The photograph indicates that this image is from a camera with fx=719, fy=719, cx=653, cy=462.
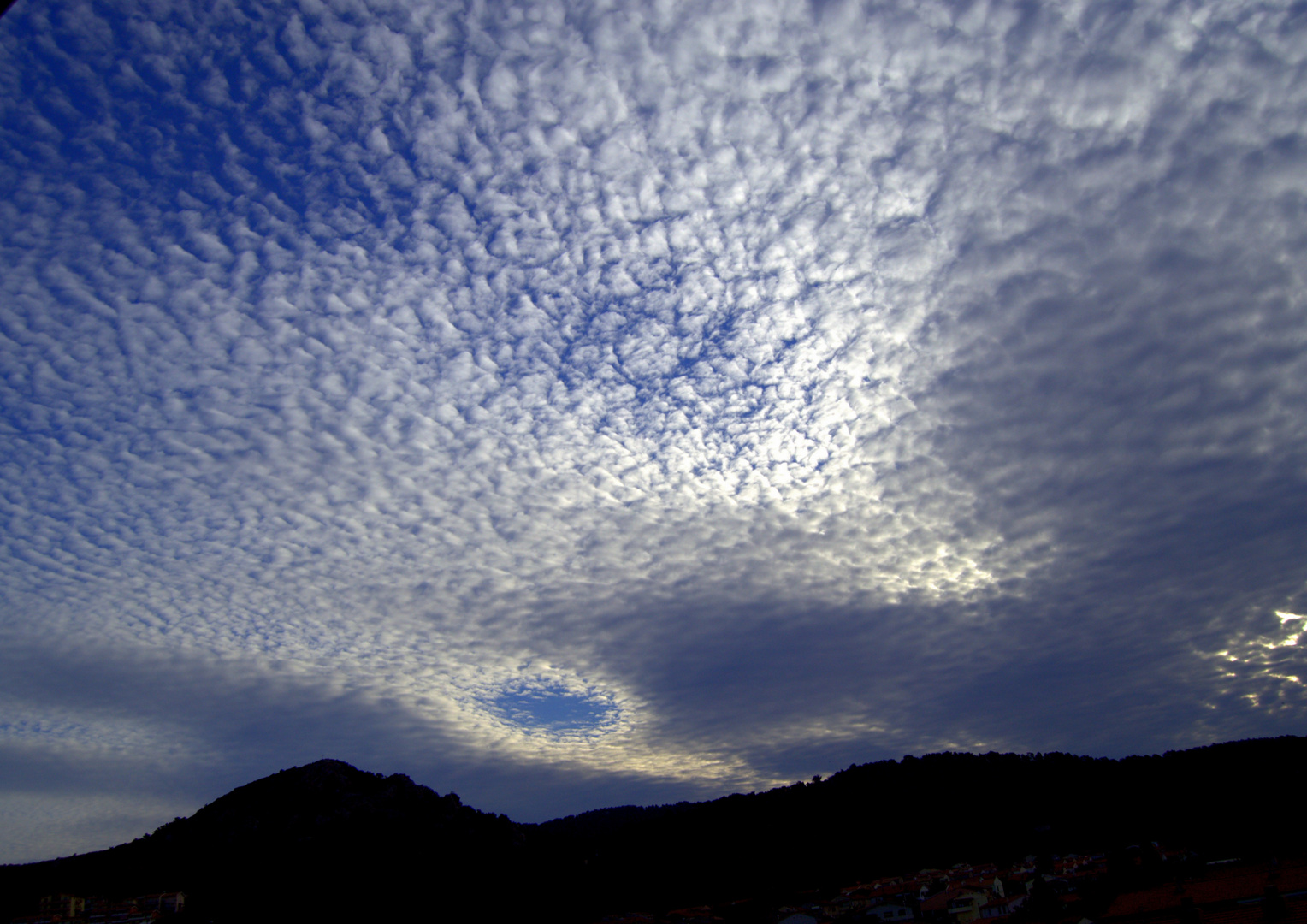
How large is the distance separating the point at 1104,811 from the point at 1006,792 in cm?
1976

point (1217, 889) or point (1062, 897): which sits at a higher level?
point (1062, 897)

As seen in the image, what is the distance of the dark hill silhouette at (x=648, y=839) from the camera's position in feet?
261

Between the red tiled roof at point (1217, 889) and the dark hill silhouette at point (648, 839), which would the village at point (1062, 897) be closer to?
the red tiled roof at point (1217, 889)

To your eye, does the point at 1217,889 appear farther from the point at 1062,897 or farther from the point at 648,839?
the point at 648,839

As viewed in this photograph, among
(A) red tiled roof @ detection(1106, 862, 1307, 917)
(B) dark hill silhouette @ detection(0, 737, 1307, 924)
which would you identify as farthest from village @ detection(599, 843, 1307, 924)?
(B) dark hill silhouette @ detection(0, 737, 1307, 924)

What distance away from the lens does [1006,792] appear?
98438mm

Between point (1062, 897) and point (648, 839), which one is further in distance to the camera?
point (648, 839)

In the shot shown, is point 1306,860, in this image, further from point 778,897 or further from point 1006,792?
point 1006,792

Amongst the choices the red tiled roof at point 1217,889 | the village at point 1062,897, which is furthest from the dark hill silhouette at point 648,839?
the red tiled roof at point 1217,889

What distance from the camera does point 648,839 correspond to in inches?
4235

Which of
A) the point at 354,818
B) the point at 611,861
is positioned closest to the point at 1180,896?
the point at 611,861

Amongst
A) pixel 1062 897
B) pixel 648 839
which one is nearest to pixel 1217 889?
pixel 1062 897

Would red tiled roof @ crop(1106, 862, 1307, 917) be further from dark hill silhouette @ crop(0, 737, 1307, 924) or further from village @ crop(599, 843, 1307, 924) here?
dark hill silhouette @ crop(0, 737, 1307, 924)

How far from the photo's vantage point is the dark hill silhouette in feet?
261
